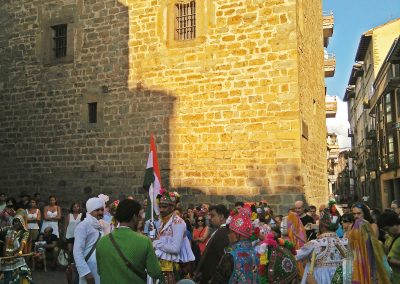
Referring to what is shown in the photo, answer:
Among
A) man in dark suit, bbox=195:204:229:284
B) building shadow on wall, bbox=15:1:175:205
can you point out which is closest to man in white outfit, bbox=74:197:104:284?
man in dark suit, bbox=195:204:229:284

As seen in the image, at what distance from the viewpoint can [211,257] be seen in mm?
5316

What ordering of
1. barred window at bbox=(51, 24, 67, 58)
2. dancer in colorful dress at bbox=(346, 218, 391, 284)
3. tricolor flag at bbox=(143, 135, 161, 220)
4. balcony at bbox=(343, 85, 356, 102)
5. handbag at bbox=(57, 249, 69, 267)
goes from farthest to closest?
balcony at bbox=(343, 85, 356, 102) < barred window at bbox=(51, 24, 67, 58) < handbag at bbox=(57, 249, 69, 267) < tricolor flag at bbox=(143, 135, 161, 220) < dancer in colorful dress at bbox=(346, 218, 391, 284)

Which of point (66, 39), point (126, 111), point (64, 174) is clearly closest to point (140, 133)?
point (126, 111)

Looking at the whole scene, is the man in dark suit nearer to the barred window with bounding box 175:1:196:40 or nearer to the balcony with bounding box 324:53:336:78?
the barred window with bounding box 175:1:196:40

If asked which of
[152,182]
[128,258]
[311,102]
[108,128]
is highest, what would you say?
[311,102]

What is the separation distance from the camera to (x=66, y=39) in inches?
583

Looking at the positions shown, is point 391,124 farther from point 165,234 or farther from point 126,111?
point 165,234

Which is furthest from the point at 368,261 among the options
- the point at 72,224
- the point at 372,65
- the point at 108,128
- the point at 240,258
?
the point at 372,65

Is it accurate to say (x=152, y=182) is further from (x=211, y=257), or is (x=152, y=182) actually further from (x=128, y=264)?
(x=128, y=264)

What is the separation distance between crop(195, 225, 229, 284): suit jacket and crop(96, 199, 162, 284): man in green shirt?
1577 millimetres

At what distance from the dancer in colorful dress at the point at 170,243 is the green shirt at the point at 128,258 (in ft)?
5.84

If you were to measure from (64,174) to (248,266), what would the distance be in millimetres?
11154

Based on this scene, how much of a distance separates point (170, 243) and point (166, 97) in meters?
7.71

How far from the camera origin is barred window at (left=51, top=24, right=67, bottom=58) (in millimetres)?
14914
